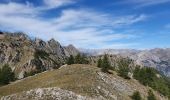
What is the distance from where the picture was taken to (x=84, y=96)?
79.3 metres

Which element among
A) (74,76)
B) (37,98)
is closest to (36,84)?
(74,76)

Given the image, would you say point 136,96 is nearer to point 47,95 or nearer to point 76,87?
point 76,87

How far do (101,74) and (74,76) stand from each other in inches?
587

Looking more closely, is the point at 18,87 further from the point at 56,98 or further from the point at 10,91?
the point at 56,98

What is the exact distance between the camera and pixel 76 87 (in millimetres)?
84562

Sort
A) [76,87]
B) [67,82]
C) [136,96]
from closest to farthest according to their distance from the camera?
1. [76,87]
2. [67,82]
3. [136,96]

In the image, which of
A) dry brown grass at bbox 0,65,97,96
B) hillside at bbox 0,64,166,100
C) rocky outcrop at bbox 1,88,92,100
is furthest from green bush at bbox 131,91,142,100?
rocky outcrop at bbox 1,88,92,100

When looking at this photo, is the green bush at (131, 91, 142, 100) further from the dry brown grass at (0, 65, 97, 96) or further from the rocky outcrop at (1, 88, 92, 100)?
the rocky outcrop at (1, 88, 92, 100)

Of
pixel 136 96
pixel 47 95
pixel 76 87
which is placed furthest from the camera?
pixel 136 96

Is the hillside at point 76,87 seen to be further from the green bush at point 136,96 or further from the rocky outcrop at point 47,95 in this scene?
the green bush at point 136,96

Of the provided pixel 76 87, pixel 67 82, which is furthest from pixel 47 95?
pixel 67 82

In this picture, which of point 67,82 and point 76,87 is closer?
point 76,87

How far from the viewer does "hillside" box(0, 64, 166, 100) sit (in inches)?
3105

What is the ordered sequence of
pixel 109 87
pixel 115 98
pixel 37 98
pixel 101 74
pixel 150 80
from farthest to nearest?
pixel 150 80 < pixel 101 74 < pixel 109 87 < pixel 115 98 < pixel 37 98
